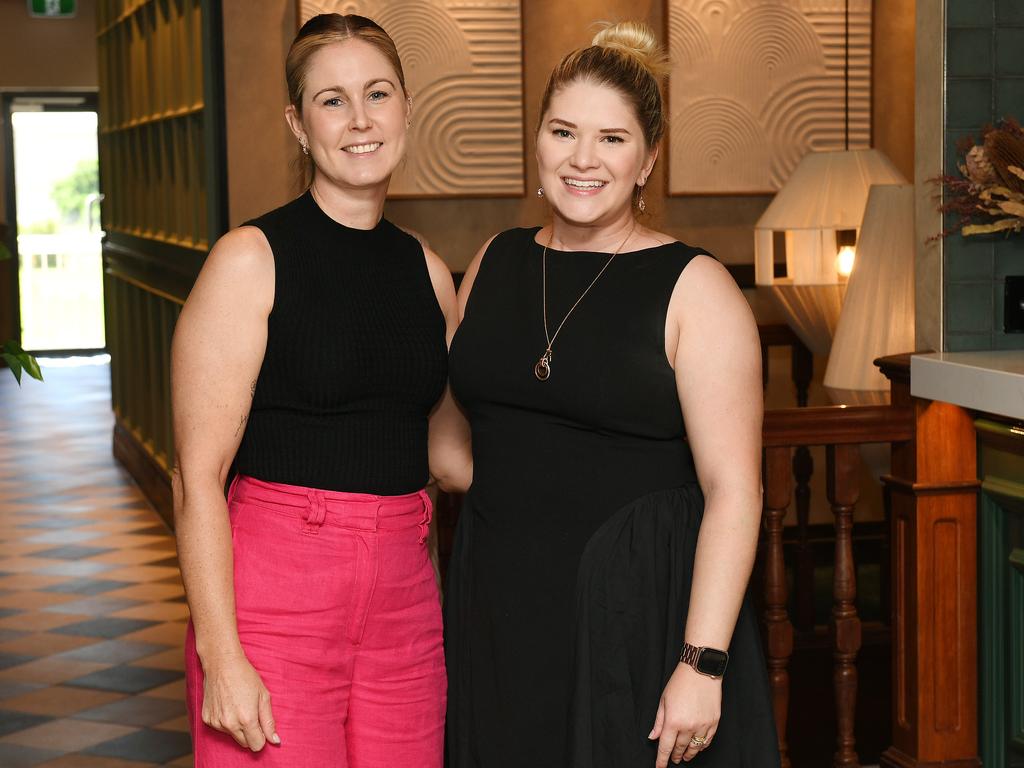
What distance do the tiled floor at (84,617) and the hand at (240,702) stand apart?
2339mm

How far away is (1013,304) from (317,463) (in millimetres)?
1877

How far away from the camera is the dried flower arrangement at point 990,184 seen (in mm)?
3010

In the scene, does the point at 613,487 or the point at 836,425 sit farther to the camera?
the point at 836,425

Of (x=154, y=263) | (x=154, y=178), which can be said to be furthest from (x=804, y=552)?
(x=154, y=178)

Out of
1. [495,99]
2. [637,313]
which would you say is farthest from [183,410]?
[495,99]

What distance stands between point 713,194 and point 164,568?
304cm

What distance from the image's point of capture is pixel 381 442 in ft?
6.98

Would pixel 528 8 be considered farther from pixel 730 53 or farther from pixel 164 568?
pixel 164 568

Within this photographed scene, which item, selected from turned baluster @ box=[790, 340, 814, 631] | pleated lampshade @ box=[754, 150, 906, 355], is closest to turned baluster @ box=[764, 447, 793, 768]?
turned baluster @ box=[790, 340, 814, 631]

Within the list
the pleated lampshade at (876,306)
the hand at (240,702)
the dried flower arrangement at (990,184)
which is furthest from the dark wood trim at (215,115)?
the hand at (240,702)

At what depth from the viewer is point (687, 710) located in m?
2.02

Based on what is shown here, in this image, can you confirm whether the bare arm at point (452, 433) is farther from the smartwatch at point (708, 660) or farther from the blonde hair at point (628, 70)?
the smartwatch at point (708, 660)

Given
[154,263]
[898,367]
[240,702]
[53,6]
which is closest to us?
[240,702]

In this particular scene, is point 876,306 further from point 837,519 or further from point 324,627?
point 324,627
